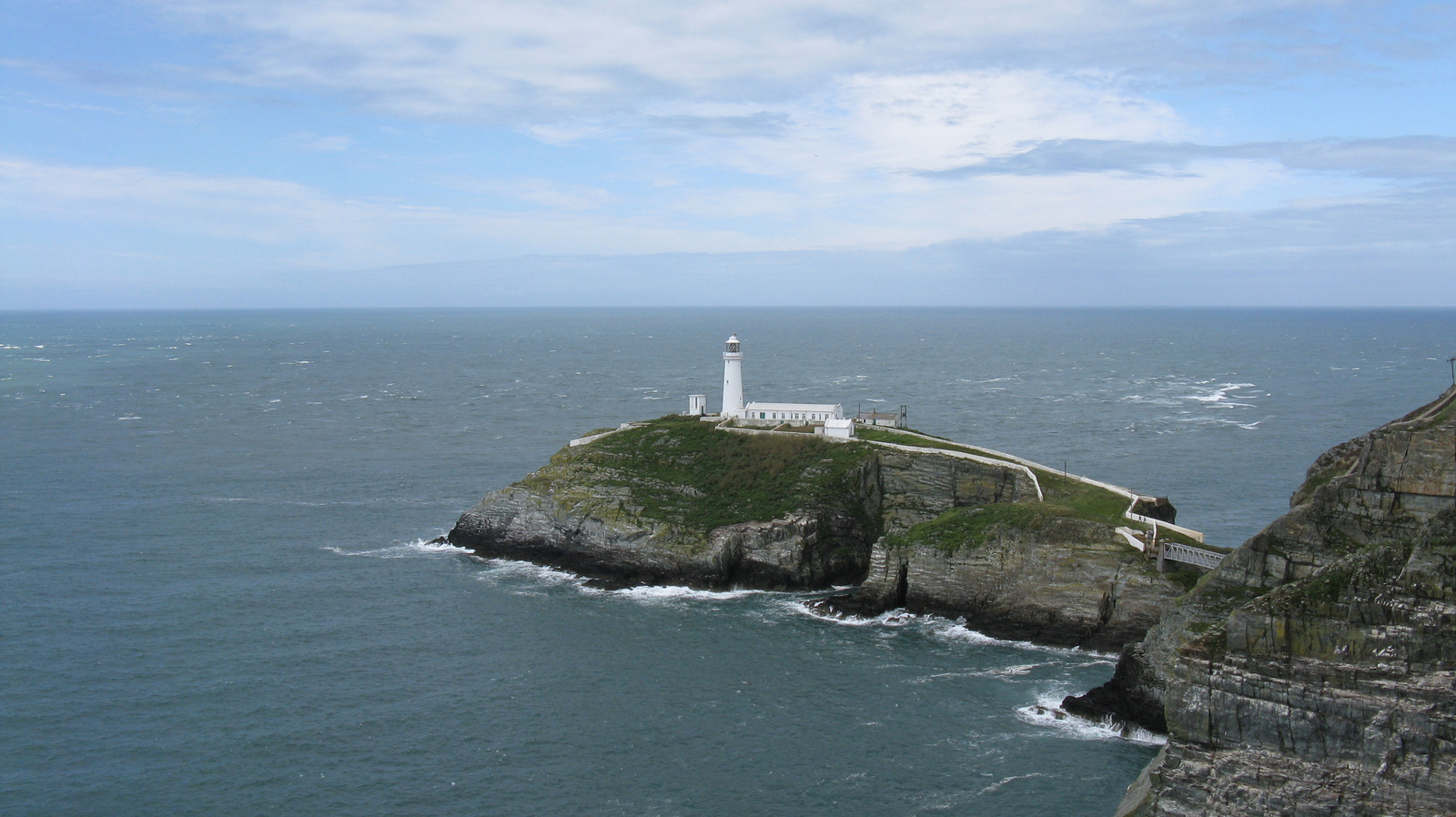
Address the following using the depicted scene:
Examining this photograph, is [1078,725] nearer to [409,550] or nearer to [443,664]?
[443,664]

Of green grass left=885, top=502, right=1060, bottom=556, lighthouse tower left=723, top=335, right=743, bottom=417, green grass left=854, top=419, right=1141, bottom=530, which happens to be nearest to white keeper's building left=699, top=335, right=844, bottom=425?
lighthouse tower left=723, top=335, right=743, bottom=417

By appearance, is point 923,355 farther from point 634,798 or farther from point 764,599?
point 634,798

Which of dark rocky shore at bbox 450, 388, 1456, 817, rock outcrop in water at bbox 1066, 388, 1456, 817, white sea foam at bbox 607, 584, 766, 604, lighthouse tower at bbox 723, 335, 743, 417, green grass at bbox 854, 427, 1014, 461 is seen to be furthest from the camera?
lighthouse tower at bbox 723, 335, 743, 417

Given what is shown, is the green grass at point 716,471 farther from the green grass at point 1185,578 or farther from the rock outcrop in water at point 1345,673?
the rock outcrop in water at point 1345,673

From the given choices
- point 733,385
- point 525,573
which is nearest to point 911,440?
point 733,385

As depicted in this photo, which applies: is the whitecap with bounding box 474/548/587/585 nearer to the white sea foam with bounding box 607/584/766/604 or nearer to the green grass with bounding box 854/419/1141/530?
the white sea foam with bounding box 607/584/766/604

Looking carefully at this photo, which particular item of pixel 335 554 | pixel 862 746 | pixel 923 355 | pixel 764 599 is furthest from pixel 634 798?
pixel 923 355
